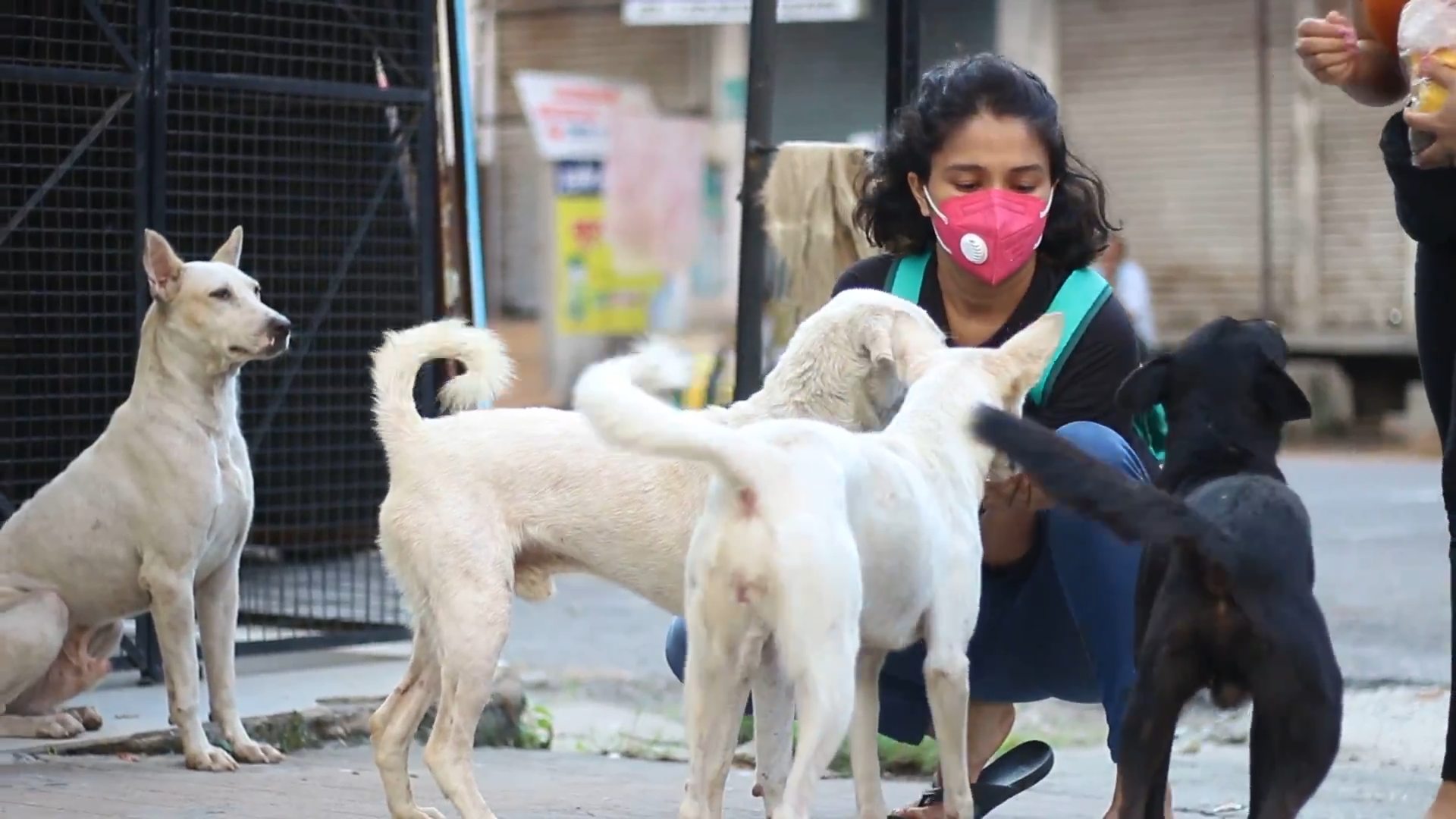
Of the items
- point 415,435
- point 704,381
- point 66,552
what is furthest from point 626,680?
point 704,381

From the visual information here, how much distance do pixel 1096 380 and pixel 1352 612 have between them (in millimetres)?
4553

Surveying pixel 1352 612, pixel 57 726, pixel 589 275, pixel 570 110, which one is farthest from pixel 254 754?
pixel 589 275

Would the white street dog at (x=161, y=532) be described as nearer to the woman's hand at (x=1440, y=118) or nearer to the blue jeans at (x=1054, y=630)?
the blue jeans at (x=1054, y=630)

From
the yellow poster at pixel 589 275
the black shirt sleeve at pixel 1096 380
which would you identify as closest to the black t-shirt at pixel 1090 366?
the black shirt sleeve at pixel 1096 380

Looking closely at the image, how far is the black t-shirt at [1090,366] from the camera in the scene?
158 inches

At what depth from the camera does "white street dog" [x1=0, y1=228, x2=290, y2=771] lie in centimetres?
499

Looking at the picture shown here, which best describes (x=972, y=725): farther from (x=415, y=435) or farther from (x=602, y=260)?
(x=602, y=260)

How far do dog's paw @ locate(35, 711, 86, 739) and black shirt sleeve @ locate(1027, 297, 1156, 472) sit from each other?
2.70 m

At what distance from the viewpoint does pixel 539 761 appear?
522cm

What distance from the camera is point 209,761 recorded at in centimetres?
488

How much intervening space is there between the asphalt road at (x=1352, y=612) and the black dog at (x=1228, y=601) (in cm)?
357

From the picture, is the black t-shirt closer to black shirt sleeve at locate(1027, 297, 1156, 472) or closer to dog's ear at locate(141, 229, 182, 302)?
black shirt sleeve at locate(1027, 297, 1156, 472)

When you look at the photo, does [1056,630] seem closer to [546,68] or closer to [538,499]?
[538,499]

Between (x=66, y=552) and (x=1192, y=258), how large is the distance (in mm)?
14904
